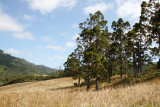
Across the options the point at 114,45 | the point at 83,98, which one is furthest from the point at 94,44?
the point at 83,98

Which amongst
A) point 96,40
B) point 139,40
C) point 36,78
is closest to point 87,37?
point 96,40

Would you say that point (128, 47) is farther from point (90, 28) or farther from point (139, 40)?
point (90, 28)

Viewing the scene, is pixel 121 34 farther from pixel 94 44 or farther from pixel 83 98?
pixel 83 98

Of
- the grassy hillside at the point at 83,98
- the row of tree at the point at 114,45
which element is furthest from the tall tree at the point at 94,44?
the grassy hillside at the point at 83,98

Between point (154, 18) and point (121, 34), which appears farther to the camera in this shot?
point (121, 34)

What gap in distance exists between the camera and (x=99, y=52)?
2045 cm

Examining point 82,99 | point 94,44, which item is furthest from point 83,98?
point 94,44

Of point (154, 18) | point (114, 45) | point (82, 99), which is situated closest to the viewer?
point (82, 99)

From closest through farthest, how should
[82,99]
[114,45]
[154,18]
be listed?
[82,99]
[154,18]
[114,45]

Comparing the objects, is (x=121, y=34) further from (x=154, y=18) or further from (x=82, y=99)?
(x=82, y=99)

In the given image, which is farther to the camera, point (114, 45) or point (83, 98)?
point (114, 45)

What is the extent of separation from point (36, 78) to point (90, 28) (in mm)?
92506

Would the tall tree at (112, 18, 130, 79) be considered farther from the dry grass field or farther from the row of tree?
the dry grass field

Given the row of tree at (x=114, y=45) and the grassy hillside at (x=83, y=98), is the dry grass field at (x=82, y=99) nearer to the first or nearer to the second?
→ the grassy hillside at (x=83, y=98)
